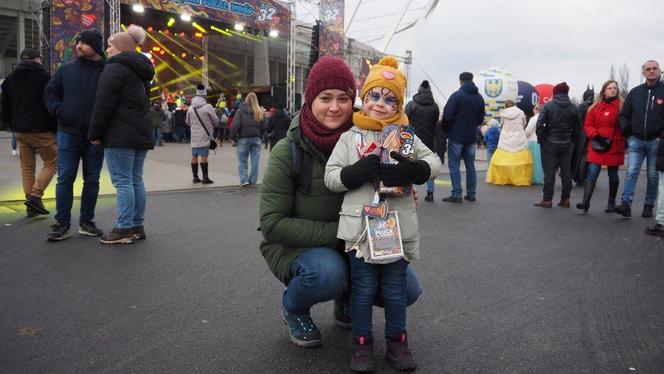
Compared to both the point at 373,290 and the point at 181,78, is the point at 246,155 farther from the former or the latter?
the point at 181,78

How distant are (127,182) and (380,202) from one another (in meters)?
3.22

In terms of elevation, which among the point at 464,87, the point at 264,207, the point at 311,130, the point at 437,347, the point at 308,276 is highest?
the point at 464,87

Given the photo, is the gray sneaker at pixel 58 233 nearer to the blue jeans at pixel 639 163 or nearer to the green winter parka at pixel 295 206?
the green winter parka at pixel 295 206

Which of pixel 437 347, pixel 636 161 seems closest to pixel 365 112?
pixel 437 347

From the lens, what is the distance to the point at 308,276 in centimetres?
254

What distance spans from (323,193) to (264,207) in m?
0.29

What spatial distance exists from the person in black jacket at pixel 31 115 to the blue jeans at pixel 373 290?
4790 mm

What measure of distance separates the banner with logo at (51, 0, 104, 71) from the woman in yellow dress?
38.8 feet

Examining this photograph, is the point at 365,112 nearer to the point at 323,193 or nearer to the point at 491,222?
the point at 323,193

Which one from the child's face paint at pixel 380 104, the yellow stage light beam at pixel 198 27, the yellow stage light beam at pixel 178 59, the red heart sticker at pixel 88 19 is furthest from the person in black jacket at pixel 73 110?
the yellow stage light beam at pixel 178 59

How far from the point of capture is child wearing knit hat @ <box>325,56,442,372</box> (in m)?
2.41

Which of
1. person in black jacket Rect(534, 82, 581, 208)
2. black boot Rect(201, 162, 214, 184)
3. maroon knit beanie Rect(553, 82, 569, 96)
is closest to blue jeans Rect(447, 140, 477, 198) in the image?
person in black jacket Rect(534, 82, 581, 208)

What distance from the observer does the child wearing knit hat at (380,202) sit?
2.41m

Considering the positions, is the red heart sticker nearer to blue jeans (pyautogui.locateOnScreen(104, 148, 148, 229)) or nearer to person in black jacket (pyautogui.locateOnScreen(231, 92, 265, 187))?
person in black jacket (pyautogui.locateOnScreen(231, 92, 265, 187))
